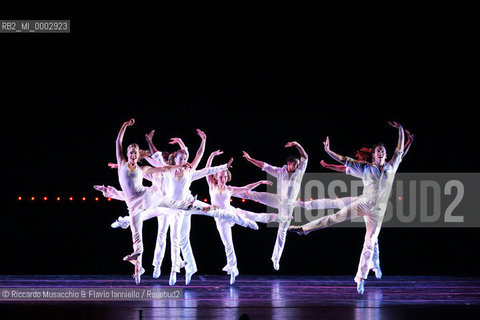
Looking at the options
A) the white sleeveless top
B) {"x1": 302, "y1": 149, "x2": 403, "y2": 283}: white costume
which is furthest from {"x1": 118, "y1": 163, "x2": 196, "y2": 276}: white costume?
{"x1": 302, "y1": 149, "x2": 403, "y2": 283}: white costume

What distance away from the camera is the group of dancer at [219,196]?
7914 millimetres

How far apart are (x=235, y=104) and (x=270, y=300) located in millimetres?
4279

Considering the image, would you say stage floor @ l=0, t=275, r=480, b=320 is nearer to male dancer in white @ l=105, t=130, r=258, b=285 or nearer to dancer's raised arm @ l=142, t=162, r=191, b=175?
male dancer in white @ l=105, t=130, r=258, b=285

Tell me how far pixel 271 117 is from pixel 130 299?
460 centimetres

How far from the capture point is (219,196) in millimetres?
8711

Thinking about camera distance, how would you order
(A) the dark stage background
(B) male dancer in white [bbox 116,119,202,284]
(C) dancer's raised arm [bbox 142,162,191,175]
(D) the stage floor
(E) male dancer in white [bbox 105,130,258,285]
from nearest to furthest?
(D) the stage floor, (B) male dancer in white [bbox 116,119,202,284], (C) dancer's raised arm [bbox 142,162,191,175], (E) male dancer in white [bbox 105,130,258,285], (A) the dark stage background

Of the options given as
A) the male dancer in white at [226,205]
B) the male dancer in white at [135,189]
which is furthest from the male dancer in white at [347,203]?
the male dancer in white at [135,189]

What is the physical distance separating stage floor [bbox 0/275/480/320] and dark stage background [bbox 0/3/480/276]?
1.03 meters

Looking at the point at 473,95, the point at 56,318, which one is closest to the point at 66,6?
the point at 56,318

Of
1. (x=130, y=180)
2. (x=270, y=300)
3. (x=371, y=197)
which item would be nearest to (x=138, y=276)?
(x=130, y=180)

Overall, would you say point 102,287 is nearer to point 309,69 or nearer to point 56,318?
point 56,318

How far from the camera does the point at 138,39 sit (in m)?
10.2

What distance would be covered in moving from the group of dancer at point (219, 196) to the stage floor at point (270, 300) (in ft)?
1.26

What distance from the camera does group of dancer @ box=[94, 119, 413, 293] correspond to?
7914 millimetres
